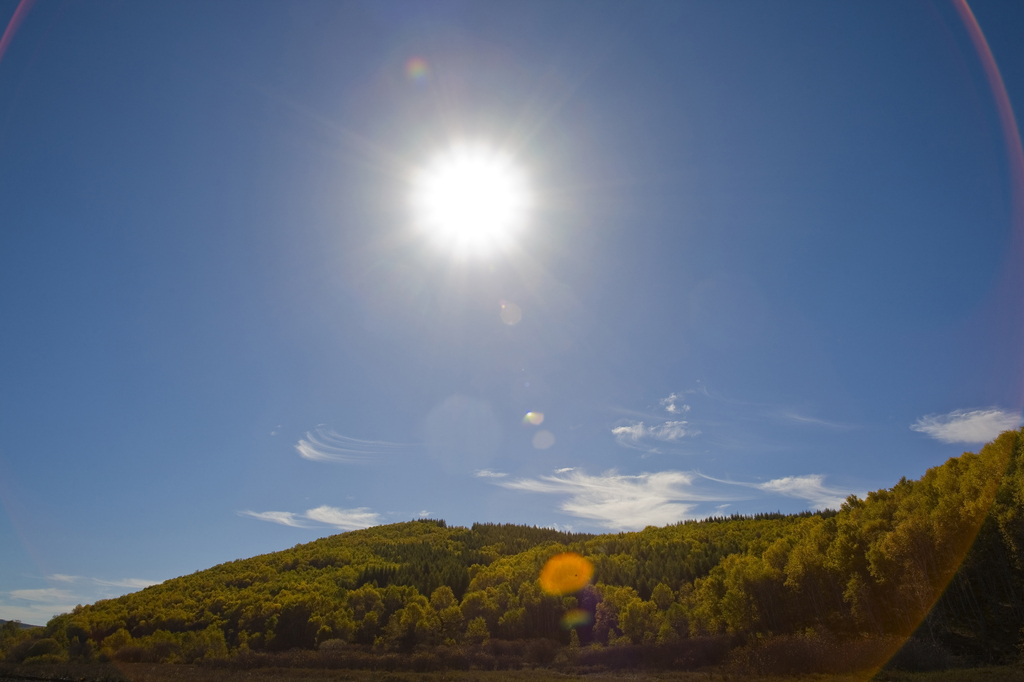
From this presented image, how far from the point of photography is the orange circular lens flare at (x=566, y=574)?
345 feet

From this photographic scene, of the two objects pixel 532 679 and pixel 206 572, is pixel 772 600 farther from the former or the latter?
pixel 206 572

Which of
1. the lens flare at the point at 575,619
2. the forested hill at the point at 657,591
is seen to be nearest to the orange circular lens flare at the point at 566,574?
the forested hill at the point at 657,591

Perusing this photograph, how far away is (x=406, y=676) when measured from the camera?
58625 millimetres

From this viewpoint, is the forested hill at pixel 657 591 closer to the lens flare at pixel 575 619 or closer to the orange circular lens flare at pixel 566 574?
the lens flare at pixel 575 619

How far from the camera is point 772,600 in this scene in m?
69.6

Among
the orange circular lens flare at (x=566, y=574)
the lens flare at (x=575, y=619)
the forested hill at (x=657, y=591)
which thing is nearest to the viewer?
the forested hill at (x=657, y=591)

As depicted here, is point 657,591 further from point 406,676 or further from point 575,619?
point 406,676

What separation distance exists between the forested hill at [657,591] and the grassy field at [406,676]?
416 inches

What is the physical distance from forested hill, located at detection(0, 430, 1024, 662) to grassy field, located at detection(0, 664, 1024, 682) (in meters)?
10.6

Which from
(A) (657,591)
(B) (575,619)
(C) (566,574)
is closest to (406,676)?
(A) (657,591)

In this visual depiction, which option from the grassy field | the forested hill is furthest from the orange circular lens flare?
the grassy field

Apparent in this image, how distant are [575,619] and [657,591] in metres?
19.1

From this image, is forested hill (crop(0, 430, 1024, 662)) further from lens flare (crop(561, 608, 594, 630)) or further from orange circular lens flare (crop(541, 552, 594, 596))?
orange circular lens flare (crop(541, 552, 594, 596))

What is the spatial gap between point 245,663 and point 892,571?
3387 inches
